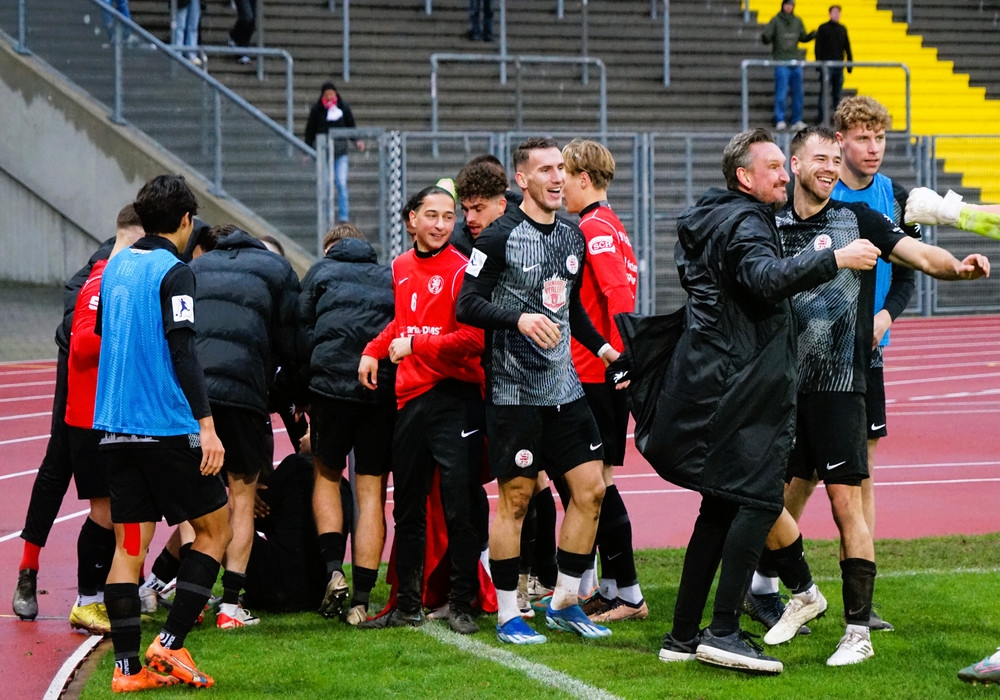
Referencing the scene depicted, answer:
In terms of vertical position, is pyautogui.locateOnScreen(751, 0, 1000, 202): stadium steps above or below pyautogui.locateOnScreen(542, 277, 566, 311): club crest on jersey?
above

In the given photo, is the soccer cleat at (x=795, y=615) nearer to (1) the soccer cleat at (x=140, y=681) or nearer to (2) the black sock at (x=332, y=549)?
(2) the black sock at (x=332, y=549)

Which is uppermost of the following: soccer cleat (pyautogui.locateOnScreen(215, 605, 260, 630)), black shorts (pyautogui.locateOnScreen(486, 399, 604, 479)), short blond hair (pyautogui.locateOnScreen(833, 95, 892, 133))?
short blond hair (pyautogui.locateOnScreen(833, 95, 892, 133))

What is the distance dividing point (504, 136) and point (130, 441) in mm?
14594

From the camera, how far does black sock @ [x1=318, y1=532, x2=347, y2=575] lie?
6976 millimetres

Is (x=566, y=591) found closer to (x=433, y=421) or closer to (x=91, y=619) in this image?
(x=433, y=421)

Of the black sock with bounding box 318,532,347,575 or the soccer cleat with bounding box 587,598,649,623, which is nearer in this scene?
the soccer cleat with bounding box 587,598,649,623

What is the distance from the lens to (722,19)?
87.1 feet

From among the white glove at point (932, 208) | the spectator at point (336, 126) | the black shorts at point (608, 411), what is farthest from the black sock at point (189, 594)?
the spectator at point (336, 126)

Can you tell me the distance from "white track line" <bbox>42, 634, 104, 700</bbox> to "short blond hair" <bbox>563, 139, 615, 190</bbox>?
3.22 meters

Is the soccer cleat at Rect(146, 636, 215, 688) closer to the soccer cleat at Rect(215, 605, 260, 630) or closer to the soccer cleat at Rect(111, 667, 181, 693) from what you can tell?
the soccer cleat at Rect(111, 667, 181, 693)

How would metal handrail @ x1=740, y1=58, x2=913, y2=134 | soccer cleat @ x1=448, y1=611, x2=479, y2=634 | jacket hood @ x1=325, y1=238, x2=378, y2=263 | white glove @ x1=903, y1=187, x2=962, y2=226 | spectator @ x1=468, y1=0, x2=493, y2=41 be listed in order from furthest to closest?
spectator @ x1=468, y1=0, x2=493, y2=41, metal handrail @ x1=740, y1=58, x2=913, y2=134, jacket hood @ x1=325, y1=238, x2=378, y2=263, soccer cleat @ x1=448, y1=611, x2=479, y2=634, white glove @ x1=903, y1=187, x2=962, y2=226

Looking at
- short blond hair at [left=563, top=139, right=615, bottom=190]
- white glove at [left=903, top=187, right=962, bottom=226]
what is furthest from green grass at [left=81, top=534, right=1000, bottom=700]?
short blond hair at [left=563, top=139, right=615, bottom=190]

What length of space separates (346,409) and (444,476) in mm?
719

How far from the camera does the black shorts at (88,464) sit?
6.71 m
